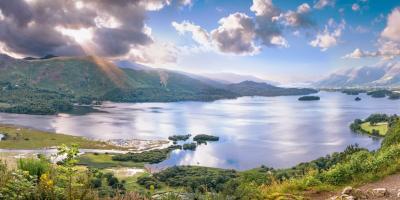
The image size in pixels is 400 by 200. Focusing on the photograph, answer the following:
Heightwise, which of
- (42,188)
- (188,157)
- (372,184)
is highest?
(42,188)

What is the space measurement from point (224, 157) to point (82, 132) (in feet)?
240

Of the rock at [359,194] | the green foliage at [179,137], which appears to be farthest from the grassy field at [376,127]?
the rock at [359,194]

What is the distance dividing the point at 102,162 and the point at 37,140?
39.8m

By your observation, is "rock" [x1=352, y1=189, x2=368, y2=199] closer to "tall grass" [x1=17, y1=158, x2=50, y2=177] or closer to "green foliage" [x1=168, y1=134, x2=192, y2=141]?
"tall grass" [x1=17, y1=158, x2=50, y2=177]

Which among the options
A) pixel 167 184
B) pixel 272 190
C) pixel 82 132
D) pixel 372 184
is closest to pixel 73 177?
pixel 272 190

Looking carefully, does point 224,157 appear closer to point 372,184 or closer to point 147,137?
point 147,137

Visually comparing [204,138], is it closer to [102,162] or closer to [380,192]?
[102,162]

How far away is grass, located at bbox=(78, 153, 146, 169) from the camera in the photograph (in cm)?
10856

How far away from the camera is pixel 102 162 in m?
112

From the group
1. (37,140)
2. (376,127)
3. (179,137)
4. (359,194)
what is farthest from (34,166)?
(376,127)

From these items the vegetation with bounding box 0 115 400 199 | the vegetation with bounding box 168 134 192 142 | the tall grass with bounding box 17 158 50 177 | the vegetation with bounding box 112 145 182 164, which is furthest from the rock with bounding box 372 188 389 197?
the vegetation with bounding box 168 134 192 142

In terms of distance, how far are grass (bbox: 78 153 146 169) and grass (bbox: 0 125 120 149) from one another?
40.5ft

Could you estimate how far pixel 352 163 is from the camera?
47.4ft

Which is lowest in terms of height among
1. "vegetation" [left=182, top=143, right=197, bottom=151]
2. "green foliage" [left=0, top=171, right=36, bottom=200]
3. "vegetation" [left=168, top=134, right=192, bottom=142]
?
"vegetation" [left=182, top=143, right=197, bottom=151]
